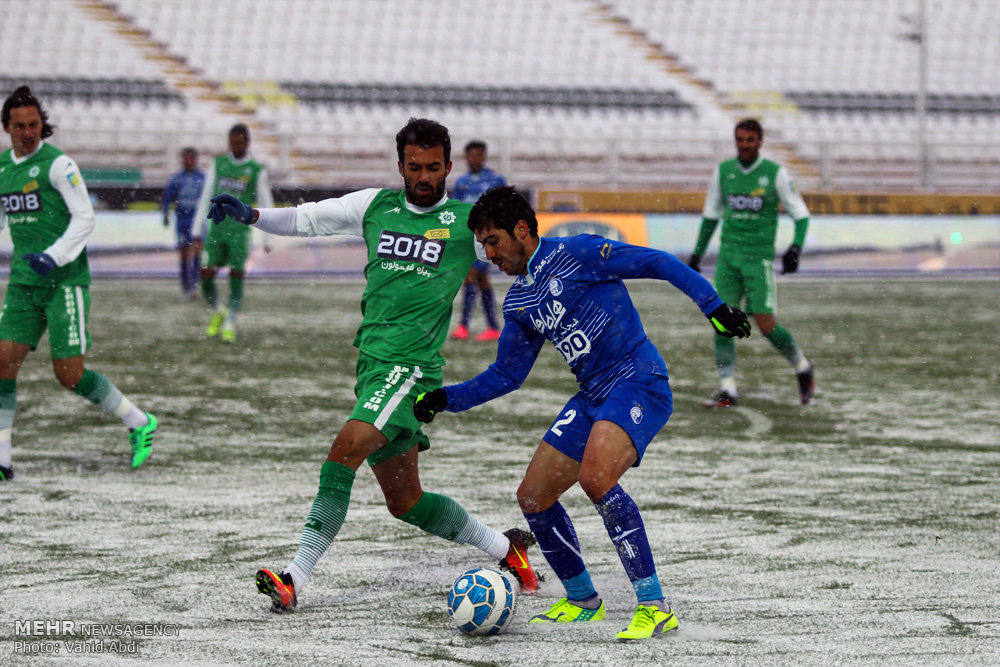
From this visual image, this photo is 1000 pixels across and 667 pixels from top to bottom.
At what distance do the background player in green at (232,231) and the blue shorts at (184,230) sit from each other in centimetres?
431

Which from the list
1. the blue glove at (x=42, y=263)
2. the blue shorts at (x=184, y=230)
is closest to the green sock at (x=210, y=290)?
the blue shorts at (x=184, y=230)

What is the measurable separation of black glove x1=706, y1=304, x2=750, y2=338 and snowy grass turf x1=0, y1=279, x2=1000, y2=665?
3.32 feet

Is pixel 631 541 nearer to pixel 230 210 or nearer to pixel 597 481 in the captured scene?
pixel 597 481

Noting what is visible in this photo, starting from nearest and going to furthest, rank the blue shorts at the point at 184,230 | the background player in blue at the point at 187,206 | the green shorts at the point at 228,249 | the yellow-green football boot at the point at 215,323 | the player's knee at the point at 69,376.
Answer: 1. the player's knee at the point at 69,376
2. the green shorts at the point at 228,249
3. the yellow-green football boot at the point at 215,323
4. the background player in blue at the point at 187,206
5. the blue shorts at the point at 184,230

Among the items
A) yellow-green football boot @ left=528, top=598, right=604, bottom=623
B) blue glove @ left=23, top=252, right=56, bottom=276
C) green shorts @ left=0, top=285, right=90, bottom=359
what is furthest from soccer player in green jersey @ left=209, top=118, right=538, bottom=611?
green shorts @ left=0, top=285, right=90, bottom=359

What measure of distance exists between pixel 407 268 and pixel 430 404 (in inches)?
24.8

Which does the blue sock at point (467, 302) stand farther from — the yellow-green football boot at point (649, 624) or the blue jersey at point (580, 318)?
the yellow-green football boot at point (649, 624)

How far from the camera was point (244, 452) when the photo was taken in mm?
7750

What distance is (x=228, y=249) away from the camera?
13.2m

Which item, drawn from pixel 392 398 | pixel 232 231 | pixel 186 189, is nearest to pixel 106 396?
pixel 392 398

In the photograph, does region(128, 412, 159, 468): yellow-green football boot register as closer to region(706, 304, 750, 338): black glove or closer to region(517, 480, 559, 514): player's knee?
region(517, 480, 559, 514): player's knee

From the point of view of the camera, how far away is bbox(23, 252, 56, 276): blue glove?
6422mm

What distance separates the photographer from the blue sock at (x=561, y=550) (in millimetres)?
4531

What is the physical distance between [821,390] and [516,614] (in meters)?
6.39
